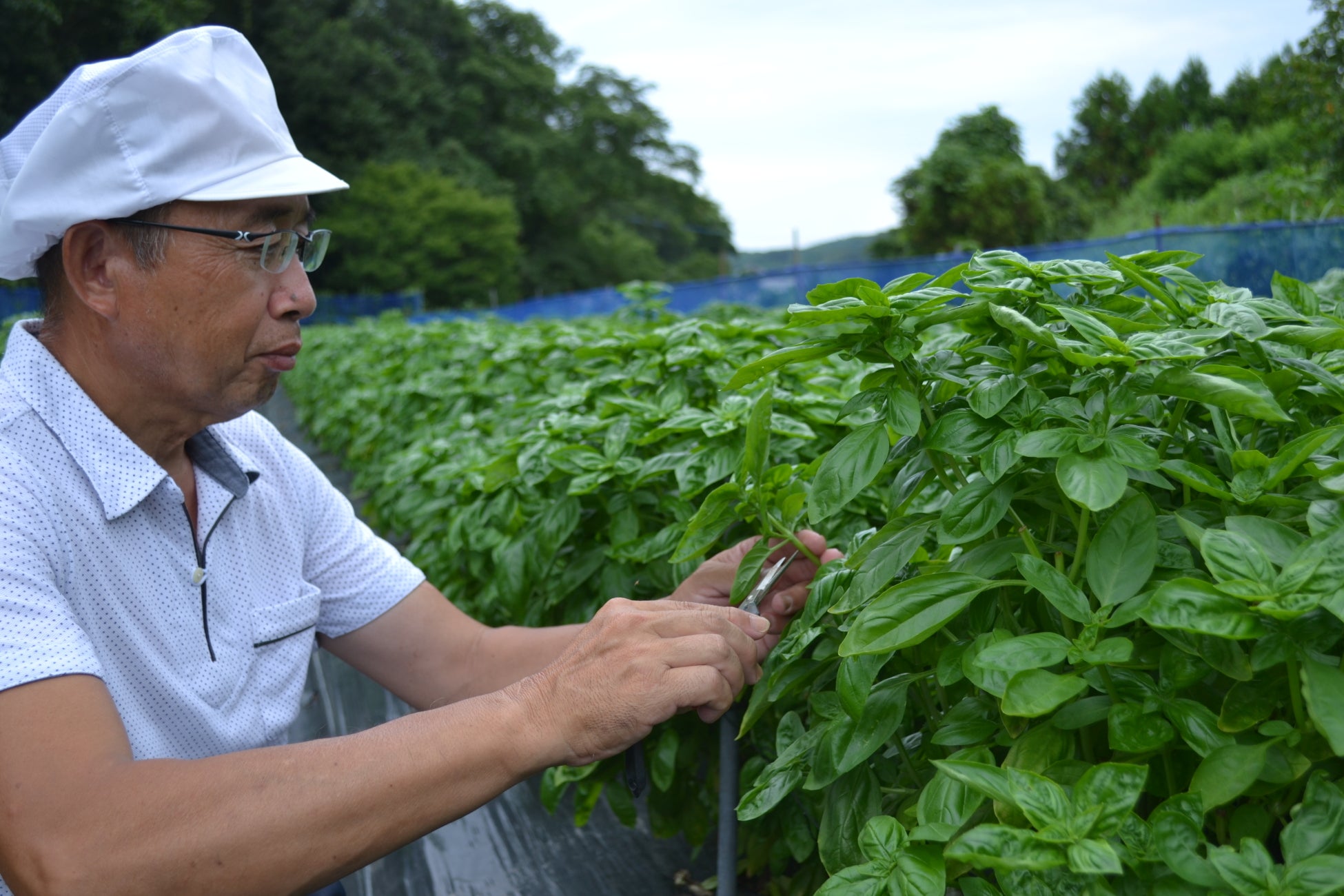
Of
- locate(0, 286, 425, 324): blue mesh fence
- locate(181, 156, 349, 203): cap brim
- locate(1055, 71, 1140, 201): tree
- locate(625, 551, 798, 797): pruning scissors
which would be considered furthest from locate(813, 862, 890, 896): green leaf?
locate(1055, 71, 1140, 201): tree

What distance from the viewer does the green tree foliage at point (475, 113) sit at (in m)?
24.2

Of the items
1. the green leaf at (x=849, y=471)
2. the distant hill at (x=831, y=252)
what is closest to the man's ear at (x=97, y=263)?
the green leaf at (x=849, y=471)

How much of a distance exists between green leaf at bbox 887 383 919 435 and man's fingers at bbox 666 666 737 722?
39 centimetres

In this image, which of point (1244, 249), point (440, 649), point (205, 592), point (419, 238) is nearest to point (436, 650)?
point (440, 649)

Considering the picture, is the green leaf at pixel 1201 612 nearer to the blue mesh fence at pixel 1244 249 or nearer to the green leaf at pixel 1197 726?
the green leaf at pixel 1197 726

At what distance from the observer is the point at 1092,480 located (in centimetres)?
97

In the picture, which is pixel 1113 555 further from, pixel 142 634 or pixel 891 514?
pixel 142 634

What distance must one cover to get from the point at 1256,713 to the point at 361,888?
2.04 m

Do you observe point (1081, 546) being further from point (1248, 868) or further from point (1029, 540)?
point (1248, 868)

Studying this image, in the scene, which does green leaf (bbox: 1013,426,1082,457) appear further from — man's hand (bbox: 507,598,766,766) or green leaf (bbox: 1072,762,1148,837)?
man's hand (bbox: 507,598,766,766)

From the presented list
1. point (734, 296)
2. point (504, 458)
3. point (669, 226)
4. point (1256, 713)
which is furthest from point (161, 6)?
point (669, 226)

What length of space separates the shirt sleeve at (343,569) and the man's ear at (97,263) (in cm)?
52

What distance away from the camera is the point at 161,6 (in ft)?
79.7

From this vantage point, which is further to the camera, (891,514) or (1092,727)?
(891,514)
